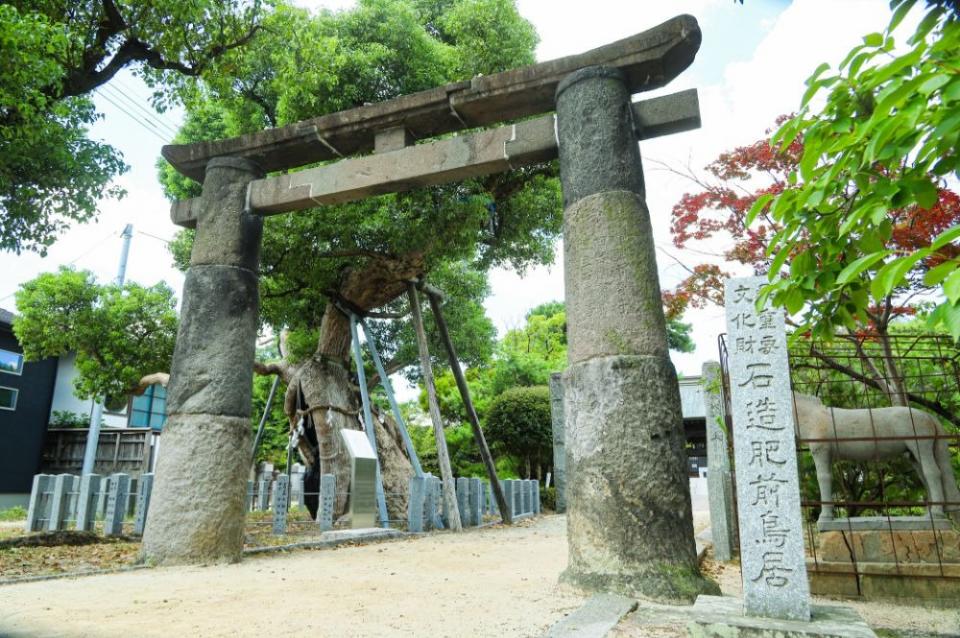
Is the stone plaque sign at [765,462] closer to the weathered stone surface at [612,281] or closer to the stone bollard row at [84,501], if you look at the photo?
the weathered stone surface at [612,281]

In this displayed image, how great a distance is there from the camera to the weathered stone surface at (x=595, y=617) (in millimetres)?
2961

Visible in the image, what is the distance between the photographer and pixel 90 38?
6.34 metres

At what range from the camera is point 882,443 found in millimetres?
4871

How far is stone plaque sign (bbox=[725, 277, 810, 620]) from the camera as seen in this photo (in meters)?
2.98

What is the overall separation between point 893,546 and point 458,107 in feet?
17.4

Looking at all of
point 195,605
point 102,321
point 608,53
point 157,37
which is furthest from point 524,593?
point 102,321

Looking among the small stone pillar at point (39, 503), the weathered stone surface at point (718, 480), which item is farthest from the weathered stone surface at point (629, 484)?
the small stone pillar at point (39, 503)

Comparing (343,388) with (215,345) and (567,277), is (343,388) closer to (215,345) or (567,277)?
(215,345)

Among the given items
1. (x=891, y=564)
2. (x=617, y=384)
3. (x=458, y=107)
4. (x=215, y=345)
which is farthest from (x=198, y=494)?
(x=891, y=564)

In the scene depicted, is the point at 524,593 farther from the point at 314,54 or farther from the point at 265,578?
the point at 314,54

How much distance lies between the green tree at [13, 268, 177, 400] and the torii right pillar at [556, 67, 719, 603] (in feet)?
30.2

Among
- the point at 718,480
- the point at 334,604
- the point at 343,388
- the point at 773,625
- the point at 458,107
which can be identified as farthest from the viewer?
the point at 343,388

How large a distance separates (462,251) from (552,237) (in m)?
2.88

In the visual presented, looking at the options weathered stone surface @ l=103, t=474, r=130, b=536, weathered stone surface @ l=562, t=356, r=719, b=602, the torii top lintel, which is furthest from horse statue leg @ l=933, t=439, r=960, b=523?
weathered stone surface @ l=103, t=474, r=130, b=536
